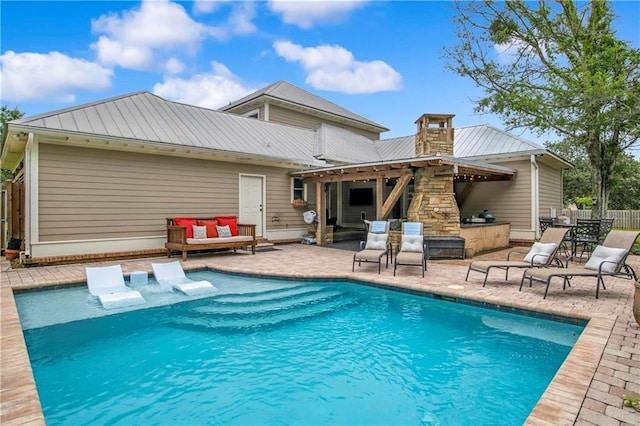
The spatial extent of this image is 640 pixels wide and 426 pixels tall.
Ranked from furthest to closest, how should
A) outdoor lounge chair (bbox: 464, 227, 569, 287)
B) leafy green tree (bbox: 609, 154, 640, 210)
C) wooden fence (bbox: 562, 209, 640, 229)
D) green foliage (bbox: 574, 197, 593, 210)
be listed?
green foliage (bbox: 574, 197, 593, 210)
leafy green tree (bbox: 609, 154, 640, 210)
wooden fence (bbox: 562, 209, 640, 229)
outdoor lounge chair (bbox: 464, 227, 569, 287)

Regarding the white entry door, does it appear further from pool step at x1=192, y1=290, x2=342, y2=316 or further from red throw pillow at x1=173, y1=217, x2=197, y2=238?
pool step at x1=192, y1=290, x2=342, y2=316

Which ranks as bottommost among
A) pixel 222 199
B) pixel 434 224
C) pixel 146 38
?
pixel 434 224

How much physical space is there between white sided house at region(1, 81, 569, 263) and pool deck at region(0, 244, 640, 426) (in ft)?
3.78

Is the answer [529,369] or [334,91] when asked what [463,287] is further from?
A: [334,91]

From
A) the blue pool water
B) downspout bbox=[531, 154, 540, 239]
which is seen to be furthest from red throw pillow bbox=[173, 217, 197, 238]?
downspout bbox=[531, 154, 540, 239]

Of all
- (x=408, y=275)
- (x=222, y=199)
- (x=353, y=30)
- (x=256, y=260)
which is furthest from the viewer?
(x=353, y=30)

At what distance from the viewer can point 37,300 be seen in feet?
17.9

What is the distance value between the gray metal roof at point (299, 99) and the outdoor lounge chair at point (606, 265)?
12.3 m

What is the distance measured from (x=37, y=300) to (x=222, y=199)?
5536 millimetres

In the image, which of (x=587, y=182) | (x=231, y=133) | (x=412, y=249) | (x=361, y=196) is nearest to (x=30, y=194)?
(x=231, y=133)

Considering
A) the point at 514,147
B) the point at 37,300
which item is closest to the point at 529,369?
the point at 37,300

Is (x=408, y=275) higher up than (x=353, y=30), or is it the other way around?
(x=353, y=30)

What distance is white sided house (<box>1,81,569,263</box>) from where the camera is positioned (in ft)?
25.3

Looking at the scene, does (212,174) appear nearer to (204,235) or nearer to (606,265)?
(204,235)
